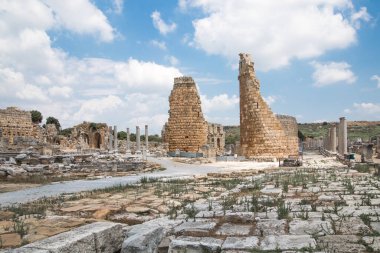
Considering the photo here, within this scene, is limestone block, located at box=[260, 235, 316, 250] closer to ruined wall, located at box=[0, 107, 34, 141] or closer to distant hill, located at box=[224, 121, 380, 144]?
ruined wall, located at box=[0, 107, 34, 141]

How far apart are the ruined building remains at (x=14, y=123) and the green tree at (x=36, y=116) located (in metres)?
30.5

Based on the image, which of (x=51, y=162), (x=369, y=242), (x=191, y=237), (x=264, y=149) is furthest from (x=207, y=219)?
(x=264, y=149)

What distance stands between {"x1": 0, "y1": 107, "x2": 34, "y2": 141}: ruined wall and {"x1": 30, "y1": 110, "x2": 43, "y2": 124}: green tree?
30.5 m

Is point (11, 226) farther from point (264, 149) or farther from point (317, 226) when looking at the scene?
point (264, 149)

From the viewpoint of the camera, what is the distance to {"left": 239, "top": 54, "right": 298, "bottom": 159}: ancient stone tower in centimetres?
2344

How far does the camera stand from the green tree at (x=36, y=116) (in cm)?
6750

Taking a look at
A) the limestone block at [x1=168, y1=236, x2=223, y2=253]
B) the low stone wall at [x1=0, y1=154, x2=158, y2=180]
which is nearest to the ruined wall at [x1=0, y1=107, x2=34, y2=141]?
the low stone wall at [x1=0, y1=154, x2=158, y2=180]

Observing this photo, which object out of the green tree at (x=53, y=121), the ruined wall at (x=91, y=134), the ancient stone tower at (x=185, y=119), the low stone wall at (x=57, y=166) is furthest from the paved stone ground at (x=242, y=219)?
the green tree at (x=53, y=121)

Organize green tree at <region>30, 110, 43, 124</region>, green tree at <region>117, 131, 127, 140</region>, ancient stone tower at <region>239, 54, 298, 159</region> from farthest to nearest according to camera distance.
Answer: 1. green tree at <region>30, 110, 43, 124</region>
2. green tree at <region>117, 131, 127, 140</region>
3. ancient stone tower at <region>239, 54, 298, 159</region>

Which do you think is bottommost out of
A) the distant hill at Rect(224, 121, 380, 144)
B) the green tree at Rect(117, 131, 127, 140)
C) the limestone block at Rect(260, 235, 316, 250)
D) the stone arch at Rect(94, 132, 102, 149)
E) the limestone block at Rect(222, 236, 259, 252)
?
the limestone block at Rect(222, 236, 259, 252)

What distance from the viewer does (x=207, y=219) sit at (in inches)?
214

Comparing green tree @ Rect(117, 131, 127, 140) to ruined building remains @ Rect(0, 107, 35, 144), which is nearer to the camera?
ruined building remains @ Rect(0, 107, 35, 144)

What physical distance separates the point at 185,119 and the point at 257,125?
5.90 metres

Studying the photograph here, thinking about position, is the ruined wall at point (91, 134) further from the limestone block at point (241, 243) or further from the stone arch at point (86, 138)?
the limestone block at point (241, 243)
